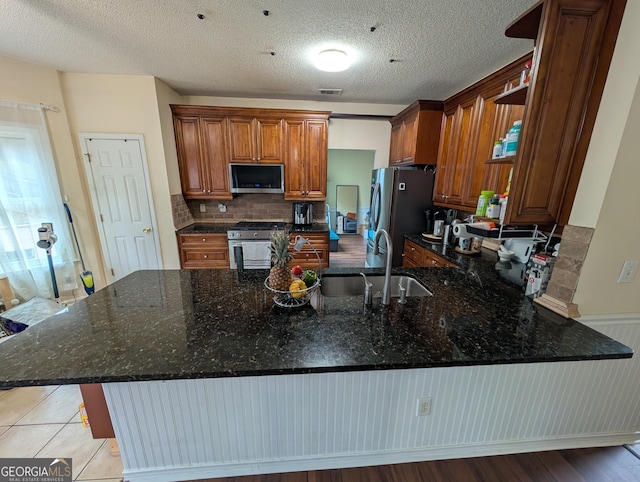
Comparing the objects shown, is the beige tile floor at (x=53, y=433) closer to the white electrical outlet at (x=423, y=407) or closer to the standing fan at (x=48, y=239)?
the standing fan at (x=48, y=239)

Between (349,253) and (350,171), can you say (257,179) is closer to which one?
(349,253)

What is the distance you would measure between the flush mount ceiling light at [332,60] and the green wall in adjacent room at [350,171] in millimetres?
4749

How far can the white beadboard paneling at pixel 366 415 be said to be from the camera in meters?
1.16

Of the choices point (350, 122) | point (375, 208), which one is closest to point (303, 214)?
point (375, 208)

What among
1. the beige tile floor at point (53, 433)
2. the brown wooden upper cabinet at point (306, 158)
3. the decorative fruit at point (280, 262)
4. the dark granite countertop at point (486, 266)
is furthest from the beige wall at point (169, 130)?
the dark granite countertop at point (486, 266)

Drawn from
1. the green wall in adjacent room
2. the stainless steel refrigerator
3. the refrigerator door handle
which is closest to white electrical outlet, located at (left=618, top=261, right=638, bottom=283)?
the stainless steel refrigerator

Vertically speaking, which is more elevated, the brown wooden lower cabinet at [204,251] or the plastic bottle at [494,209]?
the plastic bottle at [494,209]

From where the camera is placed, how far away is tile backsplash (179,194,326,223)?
369cm

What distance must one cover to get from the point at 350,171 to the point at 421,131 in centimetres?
419

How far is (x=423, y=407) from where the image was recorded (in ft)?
4.14

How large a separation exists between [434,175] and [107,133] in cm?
388

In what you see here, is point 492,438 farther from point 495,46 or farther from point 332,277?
point 495,46

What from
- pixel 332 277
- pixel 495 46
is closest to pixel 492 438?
pixel 332 277

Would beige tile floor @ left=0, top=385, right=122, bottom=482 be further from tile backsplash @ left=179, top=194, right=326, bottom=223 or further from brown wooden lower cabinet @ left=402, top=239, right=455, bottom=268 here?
brown wooden lower cabinet @ left=402, top=239, right=455, bottom=268
